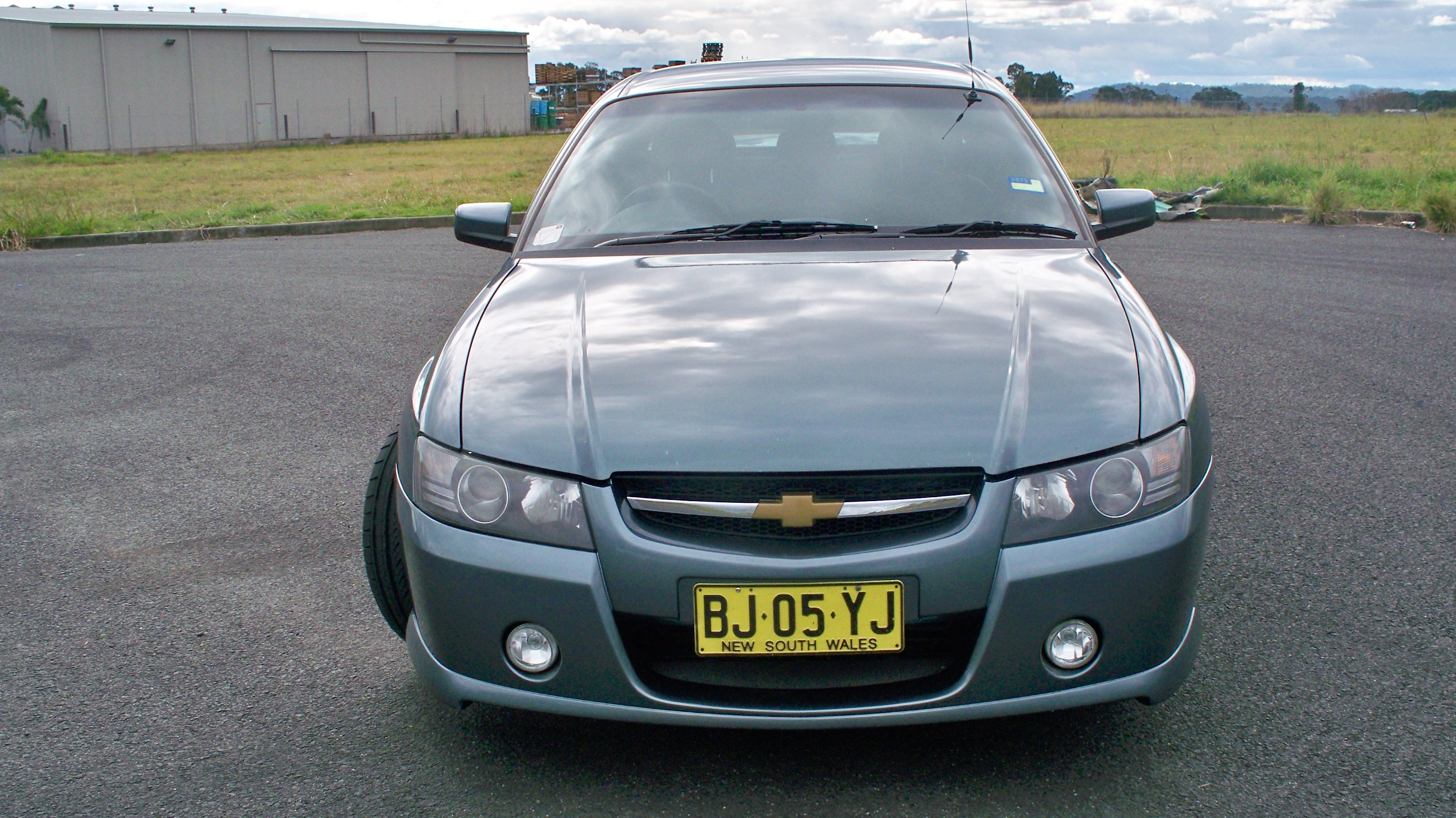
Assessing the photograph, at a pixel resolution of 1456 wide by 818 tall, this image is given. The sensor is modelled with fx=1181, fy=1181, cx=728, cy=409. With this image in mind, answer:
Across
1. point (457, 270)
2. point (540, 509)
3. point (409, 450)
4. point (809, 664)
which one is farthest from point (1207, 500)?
point (457, 270)

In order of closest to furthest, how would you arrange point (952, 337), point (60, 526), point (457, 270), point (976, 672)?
1. point (976, 672)
2. point (952, 337)
3. point (60, 526)
4. point (457, 270)

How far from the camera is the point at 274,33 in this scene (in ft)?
132

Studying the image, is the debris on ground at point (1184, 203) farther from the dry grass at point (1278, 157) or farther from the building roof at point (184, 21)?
the building roof at point (184, 21)

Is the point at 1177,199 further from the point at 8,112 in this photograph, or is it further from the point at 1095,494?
the point at 8,112

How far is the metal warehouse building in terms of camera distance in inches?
1449

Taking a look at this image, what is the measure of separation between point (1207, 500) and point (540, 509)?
1223mm

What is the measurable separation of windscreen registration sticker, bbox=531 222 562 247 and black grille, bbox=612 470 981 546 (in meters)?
1.32

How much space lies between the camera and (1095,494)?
6.71ft

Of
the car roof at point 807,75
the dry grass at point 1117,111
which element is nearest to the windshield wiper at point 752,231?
the car roof at point 807,75

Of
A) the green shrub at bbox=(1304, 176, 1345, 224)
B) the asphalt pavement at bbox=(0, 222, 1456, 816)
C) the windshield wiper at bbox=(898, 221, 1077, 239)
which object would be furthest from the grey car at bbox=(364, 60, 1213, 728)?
the green shrub at bbox=(1304, 176, 1345, 224)

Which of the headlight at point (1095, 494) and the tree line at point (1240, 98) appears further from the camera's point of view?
the tree line at point (1240, 98)

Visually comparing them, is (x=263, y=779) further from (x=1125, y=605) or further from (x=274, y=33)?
(x=274, y=33)

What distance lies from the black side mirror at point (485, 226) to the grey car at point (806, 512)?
3.57 ft

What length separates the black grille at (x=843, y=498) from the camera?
2012 mm
